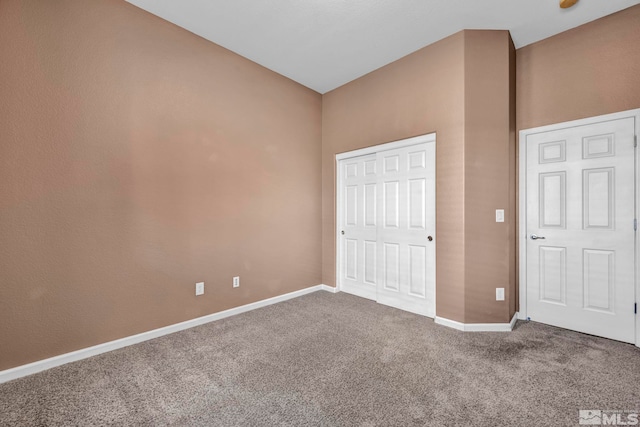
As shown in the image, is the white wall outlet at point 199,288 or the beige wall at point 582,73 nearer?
the beige wall at point 582,73

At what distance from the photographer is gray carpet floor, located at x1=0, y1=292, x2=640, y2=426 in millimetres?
1603

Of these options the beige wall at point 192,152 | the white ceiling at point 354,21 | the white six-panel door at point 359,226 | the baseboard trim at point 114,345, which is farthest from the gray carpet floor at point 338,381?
the white ceiling at point 354,21

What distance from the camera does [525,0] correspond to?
241 centimetres

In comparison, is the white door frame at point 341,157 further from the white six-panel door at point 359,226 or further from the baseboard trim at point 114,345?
the baseboard trim at point 114,345

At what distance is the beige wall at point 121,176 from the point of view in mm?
1994

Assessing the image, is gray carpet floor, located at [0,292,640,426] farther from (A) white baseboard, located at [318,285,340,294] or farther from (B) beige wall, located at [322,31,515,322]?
(A) white baseboard, located at [318,285,340,294]

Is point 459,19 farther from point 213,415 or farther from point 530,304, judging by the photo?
point 213,415

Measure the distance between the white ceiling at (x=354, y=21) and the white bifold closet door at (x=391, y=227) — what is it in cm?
122

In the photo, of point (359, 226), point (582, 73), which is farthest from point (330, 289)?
point (582, 73)

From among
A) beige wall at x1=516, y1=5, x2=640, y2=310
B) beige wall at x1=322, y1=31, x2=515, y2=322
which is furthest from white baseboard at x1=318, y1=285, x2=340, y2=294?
beige wall at x1=516, y1=5, x2=640, y2=310

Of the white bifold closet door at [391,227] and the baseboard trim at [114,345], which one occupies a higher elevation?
the white bifold closet door at [391,227]

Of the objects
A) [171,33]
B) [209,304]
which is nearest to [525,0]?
[171,33]

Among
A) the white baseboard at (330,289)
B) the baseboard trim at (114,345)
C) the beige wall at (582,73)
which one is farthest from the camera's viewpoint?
the white baseboard at (330,289)

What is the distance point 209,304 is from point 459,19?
3.99 m
